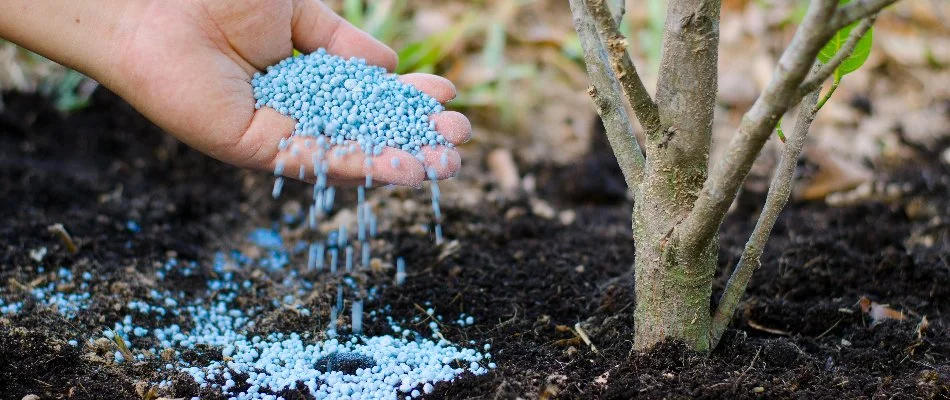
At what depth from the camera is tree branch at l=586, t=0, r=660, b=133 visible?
150 centimetres

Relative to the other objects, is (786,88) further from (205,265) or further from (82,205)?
(82,205)

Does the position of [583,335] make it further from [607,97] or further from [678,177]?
[607,97]

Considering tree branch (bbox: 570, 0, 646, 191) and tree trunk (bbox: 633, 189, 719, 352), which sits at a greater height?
tree branch (bbox: 570, 0, 646, 191)

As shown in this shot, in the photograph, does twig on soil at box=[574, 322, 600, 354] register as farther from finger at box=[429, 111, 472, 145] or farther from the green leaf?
the green leaf

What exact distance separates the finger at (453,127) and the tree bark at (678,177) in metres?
0.51

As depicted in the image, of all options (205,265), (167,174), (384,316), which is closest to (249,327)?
(384,316)

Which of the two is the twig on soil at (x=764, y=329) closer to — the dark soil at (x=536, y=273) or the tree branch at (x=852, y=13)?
the dark soil at (x=536, y=273)

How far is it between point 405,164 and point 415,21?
91.0 inches

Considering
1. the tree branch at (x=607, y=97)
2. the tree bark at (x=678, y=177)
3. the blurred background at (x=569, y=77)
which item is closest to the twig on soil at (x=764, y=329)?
the tree bark at (x=678, y=177)

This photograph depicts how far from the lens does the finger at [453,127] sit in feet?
6.66

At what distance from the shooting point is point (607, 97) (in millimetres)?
1693

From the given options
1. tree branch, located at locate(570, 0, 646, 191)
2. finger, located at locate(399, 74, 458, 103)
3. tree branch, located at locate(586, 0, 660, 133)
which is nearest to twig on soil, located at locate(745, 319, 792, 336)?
tree branch, located at locate(570, 0, 646, 191)

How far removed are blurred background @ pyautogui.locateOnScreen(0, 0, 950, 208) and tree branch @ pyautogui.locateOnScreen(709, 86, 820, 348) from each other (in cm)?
152

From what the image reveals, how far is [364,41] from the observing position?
2.32 m
